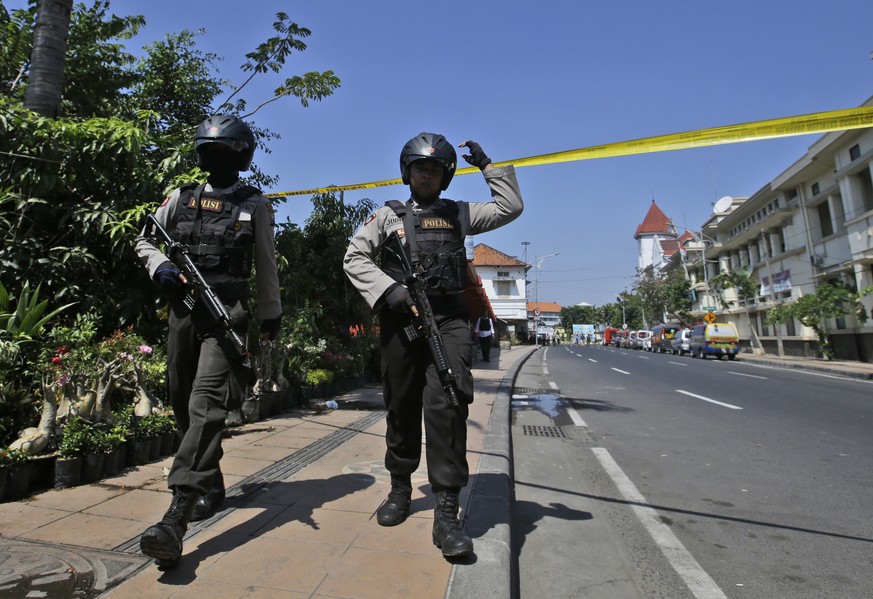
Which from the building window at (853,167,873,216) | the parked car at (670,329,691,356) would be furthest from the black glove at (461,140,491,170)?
the parked car at (670,329,691,356)

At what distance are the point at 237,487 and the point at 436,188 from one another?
2.09 meters

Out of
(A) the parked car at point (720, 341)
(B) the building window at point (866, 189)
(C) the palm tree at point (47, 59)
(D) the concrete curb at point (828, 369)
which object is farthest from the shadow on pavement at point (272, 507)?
(B) the building window at point (866, 189)

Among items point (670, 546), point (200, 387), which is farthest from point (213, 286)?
point (670, 546)

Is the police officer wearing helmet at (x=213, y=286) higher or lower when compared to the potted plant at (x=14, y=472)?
higher

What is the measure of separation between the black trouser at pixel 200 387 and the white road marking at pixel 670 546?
2233mm

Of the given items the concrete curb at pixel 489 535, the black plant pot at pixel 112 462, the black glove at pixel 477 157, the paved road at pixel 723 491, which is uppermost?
the black glove at pixel 477 157

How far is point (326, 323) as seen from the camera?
7.79 meters

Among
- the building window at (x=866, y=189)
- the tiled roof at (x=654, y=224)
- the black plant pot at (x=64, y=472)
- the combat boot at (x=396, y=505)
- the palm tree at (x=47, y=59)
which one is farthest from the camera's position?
the tiled roof at (x=654, y=224)

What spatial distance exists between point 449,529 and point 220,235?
5.61ft

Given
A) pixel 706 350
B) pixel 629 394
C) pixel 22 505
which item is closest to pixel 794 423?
pixel 629 394

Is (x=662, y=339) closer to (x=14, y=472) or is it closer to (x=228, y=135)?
(x=228, y=135)

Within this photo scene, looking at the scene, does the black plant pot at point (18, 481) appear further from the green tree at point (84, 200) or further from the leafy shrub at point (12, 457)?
the green tree at point (84, 200)

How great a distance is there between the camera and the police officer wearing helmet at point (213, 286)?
7.16 feet

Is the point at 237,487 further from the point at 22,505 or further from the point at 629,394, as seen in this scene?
the point at 629,394
